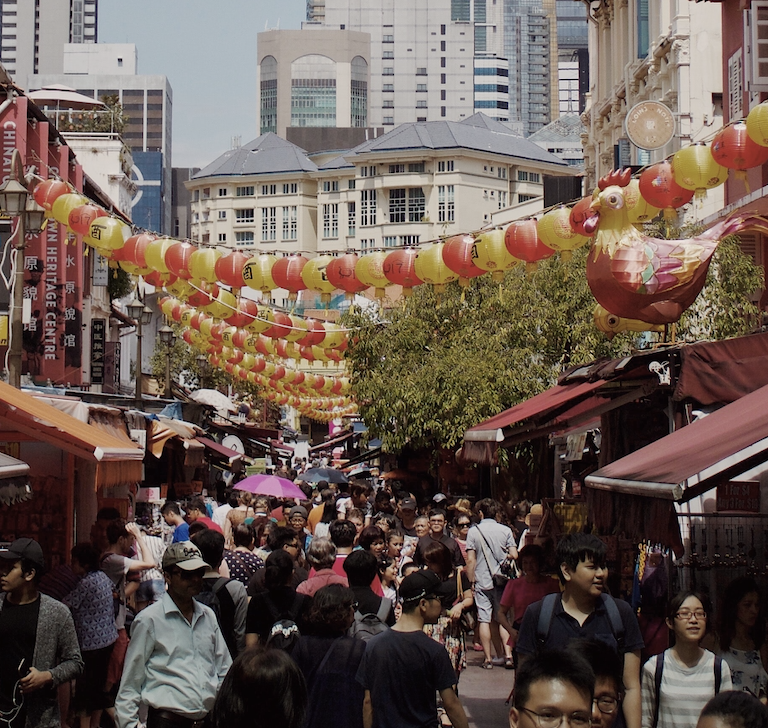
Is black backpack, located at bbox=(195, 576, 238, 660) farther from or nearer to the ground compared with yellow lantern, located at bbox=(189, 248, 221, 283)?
nearer to the ground

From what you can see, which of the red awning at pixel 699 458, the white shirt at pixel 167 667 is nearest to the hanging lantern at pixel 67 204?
the red awning at pixel 699 458

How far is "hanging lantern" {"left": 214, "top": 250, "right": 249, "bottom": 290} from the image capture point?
16641 millimetres

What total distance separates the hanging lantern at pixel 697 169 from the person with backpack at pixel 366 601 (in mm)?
5371

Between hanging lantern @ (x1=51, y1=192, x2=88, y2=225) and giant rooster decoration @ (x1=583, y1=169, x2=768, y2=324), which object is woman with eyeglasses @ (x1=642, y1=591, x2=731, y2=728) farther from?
hanging lantern @ (x1=51, y1=192, x2=88, y2=225)

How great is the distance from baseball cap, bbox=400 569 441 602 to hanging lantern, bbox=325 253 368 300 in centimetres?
972

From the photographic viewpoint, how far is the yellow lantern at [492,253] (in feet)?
47.4

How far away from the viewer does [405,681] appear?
21.0 feet

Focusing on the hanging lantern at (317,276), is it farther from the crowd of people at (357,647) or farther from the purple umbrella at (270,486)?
the crowd of people at (357,647)

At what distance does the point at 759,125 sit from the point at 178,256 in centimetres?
839

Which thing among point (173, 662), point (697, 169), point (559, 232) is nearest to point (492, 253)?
point (559, 232)

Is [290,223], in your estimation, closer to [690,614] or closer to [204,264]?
[204,264]

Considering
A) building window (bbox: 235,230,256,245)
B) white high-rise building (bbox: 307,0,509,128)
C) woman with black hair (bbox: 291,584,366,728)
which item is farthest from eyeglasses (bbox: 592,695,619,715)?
white high-rise building (bbox: 307,0,509,128)

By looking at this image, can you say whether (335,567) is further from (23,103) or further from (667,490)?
(23,103)

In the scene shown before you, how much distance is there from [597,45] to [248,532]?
36.4m
